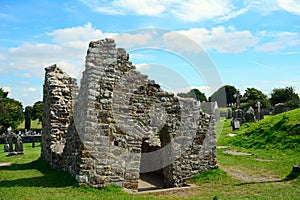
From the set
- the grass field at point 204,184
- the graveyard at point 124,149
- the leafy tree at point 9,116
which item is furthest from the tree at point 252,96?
the graveyard at point 124,149

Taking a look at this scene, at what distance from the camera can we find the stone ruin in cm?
1031

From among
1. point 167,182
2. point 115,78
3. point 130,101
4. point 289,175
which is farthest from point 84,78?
point 289,175

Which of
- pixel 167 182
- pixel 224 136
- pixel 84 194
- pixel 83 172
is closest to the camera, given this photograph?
pixel 84 194

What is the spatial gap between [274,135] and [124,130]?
1461 centimetres

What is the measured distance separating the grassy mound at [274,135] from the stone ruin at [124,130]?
8.90 meters

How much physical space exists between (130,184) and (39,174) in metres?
3.67

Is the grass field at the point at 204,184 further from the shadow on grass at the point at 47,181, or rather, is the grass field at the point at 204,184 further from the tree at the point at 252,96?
the tree at the point at 252,96

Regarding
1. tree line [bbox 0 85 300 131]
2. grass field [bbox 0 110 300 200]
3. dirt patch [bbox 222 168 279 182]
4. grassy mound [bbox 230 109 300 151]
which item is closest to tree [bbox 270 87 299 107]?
tree line [bbox 0 85 300 131]

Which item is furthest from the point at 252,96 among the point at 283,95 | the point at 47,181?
the point at 47,181

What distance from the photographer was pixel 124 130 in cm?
1110

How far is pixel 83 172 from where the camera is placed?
9914mm

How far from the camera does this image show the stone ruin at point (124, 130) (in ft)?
33.8

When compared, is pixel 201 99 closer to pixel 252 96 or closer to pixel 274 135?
pixel 274 135

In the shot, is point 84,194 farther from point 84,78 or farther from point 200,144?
point 200,144
